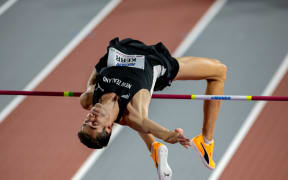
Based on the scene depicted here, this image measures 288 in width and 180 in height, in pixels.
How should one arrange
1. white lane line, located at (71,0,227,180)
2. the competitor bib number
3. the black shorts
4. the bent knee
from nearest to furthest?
the competitor bib number
the black shorts
the bent knee
white lane line, located at (71,0,227,180)

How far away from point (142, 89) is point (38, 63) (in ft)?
10.00

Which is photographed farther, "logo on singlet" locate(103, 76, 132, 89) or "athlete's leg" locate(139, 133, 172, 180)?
"athlete's leg" locate(139, 133, 172, 180)

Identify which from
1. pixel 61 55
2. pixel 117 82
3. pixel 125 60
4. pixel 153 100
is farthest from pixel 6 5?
pixel 117 82

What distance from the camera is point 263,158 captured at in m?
4.86

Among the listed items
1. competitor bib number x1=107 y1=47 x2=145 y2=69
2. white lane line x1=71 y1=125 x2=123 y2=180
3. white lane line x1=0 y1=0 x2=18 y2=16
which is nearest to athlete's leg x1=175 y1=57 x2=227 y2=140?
competitor bib number x1=107 y1=47 x2=145 y2=69

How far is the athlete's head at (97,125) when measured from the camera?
3289 mm

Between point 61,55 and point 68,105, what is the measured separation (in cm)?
101

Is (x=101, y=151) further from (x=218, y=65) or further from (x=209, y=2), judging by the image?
(x=209, y=2)

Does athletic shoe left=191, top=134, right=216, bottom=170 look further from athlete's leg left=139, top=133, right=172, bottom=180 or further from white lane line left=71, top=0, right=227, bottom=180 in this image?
white lane line left=71, top=0, right=227, bottom=180

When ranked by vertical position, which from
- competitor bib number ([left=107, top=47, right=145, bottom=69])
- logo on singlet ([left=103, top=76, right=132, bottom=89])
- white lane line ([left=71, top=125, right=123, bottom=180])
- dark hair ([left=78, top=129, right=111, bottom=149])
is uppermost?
competitor bib number ([left=107, top=47, right=145, bottom=69])

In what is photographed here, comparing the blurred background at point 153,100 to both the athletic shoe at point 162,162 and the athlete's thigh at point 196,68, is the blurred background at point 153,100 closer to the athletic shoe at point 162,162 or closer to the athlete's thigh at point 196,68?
the athletic shoe at point 162,162

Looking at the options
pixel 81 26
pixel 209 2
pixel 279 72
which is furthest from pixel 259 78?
pixel 81 26

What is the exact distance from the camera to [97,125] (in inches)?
129

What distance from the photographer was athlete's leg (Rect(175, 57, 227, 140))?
12.9 ft
